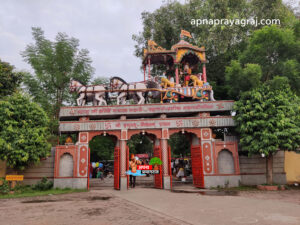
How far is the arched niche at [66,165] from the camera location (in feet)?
50.5

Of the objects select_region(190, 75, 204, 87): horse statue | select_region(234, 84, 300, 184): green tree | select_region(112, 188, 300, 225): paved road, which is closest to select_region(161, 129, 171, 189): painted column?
select_region(190, 75, 204, 87): horse statue

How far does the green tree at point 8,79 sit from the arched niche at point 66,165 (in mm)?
6978

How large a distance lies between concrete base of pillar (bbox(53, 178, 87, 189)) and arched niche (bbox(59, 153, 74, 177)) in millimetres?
317

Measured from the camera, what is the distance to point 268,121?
1381cm

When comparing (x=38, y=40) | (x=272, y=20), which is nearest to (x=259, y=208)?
(x=272, y=20)

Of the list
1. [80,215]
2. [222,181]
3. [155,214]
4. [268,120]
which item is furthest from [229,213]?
[268,120]

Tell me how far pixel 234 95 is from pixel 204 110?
382 cm

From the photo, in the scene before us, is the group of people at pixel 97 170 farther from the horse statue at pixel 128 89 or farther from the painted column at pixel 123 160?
the horse statue at pixel 128 89

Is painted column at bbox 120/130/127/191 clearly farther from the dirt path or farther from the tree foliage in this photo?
the tree foliage

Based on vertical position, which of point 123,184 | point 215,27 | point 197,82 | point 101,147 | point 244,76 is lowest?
point 123,184

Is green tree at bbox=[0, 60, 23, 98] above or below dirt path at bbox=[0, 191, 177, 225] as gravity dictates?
above

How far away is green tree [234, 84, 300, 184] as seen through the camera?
1348cm

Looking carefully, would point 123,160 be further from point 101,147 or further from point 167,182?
point 101,147

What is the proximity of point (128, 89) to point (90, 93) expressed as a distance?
2687 mm
